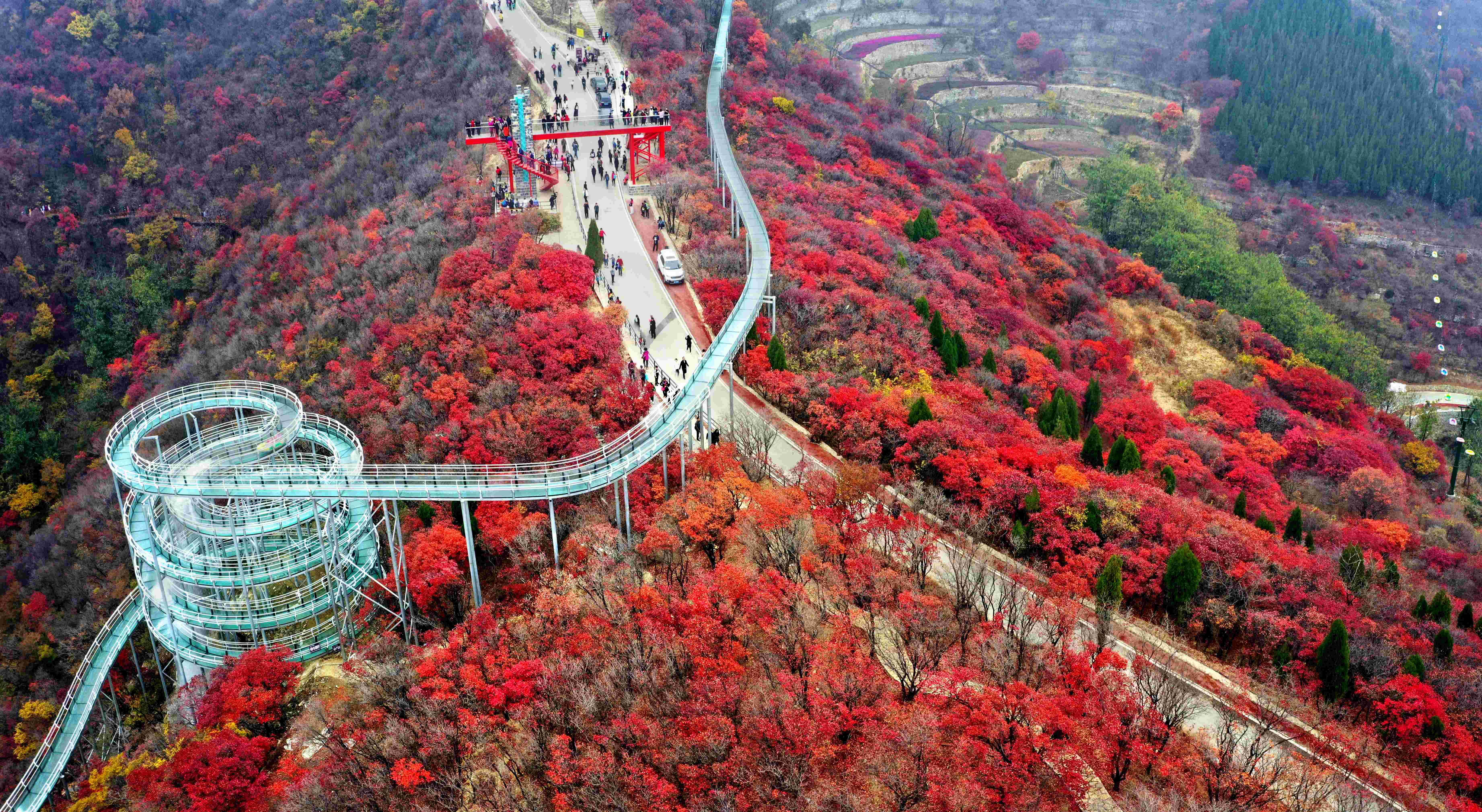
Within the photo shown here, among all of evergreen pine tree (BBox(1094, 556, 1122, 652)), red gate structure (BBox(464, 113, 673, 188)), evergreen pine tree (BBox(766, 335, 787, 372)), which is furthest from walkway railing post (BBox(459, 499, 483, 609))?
red gate structure (BBox(464, 113, 673, 188))

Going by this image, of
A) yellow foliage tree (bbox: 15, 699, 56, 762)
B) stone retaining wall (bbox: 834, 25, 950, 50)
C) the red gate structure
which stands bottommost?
yellow foliage tree (bbox: 15, 699, 56, 762)

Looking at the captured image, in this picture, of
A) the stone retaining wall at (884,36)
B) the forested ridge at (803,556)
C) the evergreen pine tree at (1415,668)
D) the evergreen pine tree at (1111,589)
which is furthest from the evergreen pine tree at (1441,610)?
the stone retaining wall at (884,36)

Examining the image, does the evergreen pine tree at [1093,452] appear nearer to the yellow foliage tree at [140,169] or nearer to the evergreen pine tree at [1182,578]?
the evergreen pine tree at [1182,578]

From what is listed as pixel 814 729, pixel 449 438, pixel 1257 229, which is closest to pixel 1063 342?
pixel 449 438

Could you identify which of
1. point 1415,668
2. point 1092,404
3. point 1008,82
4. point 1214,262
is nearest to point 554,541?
point 1415,668

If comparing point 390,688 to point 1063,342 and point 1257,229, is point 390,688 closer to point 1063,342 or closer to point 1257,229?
point 1063,342

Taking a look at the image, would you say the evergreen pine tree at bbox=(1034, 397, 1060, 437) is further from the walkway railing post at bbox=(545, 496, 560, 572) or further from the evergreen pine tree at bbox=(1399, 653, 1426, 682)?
the walkway railing post at bbox=(545, 496, 560, 572)
